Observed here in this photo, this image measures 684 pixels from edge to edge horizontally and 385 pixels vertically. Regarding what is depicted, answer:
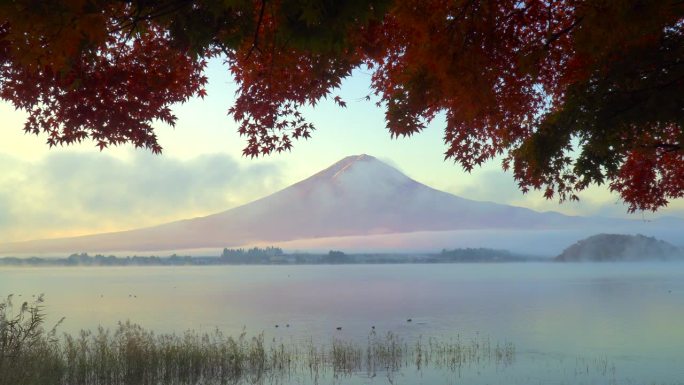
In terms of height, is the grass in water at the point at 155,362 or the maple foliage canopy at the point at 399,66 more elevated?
the maple foliage canopy at the point at 399,66

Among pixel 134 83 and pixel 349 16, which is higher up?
pixel 134 83

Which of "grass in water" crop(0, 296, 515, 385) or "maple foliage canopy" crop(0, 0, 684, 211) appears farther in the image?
"grass in water" crop(0, 296, 515, 385)

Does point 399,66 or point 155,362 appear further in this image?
point 155,362

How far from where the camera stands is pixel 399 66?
13.2 meters

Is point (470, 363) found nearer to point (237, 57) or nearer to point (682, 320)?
point (237, 57)

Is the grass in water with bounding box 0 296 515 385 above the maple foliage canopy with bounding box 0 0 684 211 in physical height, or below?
below

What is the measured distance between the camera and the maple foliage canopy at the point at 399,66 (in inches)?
223

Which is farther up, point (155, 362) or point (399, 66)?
point (399, 66)

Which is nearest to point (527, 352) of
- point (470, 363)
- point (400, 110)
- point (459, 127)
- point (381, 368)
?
point (470, 363)

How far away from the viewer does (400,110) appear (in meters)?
10.9

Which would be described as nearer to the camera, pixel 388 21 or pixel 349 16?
pixel 349 16

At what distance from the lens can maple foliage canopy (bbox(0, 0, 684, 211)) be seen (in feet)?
18.6

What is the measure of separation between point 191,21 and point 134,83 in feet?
17.3

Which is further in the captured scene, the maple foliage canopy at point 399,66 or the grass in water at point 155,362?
the grass in water at point 155,362
